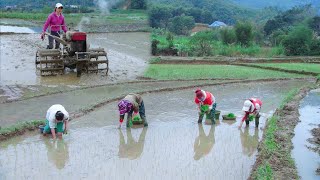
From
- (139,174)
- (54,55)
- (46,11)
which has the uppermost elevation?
(46,11)

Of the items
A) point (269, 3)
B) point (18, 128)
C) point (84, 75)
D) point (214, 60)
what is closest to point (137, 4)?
point (214, 60)

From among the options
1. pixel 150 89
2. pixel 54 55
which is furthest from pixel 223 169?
pixel 54 55

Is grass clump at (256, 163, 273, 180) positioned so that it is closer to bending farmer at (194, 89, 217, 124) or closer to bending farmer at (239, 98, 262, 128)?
bending farmer at (239, 98, 262, 128)

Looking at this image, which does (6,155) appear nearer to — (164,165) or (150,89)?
(164,165)

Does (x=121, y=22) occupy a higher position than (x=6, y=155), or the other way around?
(x=121, y=22)

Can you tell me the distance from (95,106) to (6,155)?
4153 millimetres

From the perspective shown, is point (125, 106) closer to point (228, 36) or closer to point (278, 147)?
point (278, 147)

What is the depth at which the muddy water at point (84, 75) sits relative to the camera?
16.0 meters

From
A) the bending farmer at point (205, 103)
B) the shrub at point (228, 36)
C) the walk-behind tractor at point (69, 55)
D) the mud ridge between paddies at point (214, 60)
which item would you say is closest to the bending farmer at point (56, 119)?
the bending farmer at point (205, 103)

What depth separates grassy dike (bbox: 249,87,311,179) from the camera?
7.04 meters

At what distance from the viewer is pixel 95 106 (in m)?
11.9

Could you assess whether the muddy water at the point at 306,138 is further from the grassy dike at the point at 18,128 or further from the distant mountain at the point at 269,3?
the distant mountain at the point at 269,3

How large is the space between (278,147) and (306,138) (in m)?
1.44

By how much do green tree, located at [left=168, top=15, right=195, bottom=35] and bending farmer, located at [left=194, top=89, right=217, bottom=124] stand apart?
37726 millimetres
